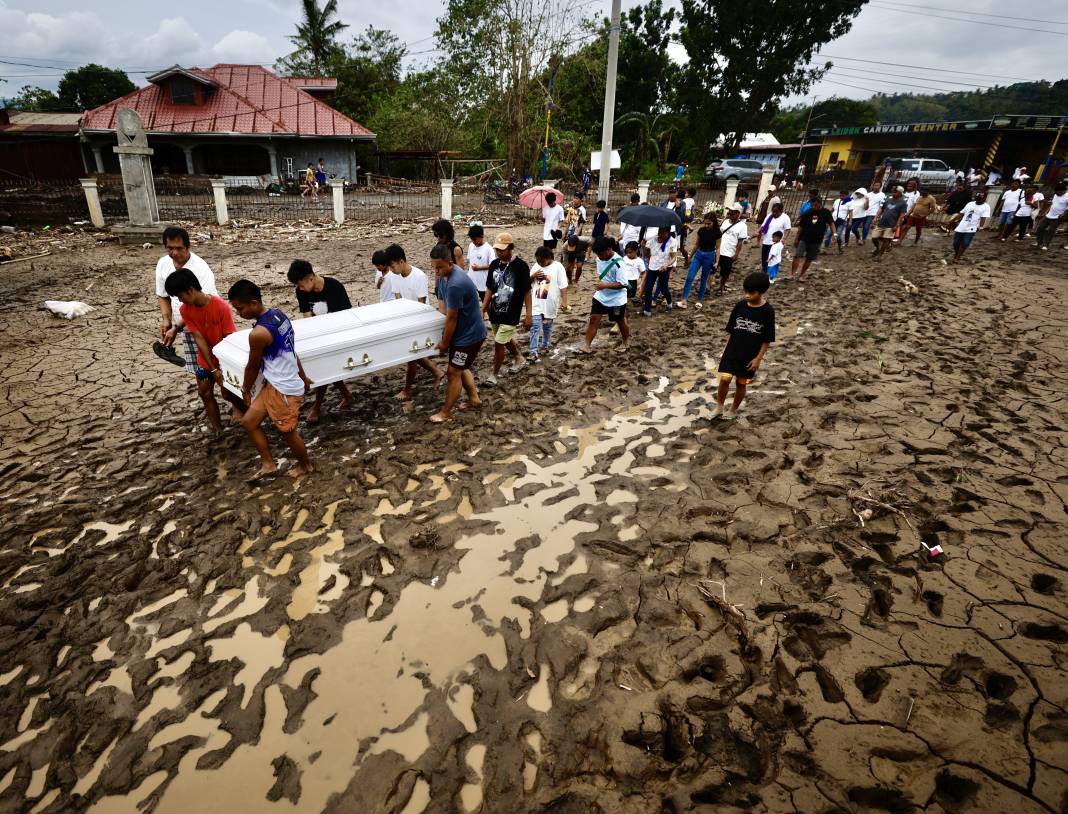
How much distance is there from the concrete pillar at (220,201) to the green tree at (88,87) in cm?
3799

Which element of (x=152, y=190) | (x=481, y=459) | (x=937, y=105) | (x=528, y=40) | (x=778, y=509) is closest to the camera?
(x=778, y=509)

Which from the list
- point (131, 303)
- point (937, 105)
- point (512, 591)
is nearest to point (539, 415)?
point (512, 591)

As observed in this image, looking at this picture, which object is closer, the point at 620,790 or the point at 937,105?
the point at 620,790

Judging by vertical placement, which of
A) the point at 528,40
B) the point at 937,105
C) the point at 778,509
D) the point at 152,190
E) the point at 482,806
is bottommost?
the point at 482,806

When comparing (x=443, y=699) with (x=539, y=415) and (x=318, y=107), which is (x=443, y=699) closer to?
(x=539, y=415)

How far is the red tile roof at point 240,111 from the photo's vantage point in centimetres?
1934

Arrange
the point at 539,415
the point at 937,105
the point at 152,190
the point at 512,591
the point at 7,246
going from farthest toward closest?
the point at 937,105
the point at 152,190
the point at 7,246
the point at 539,415
the point at 512,591

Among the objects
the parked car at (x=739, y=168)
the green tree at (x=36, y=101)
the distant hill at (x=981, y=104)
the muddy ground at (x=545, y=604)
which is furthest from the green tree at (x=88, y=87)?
the distant hill at (x=981, y=104)

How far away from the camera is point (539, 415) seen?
15.3 ft

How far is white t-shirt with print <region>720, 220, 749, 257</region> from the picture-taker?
7.64 meters

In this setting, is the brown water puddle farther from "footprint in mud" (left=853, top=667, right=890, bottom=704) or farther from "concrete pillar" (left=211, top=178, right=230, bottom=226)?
"concrete pillar" (left=211, top=178, right=230, bottom=226)

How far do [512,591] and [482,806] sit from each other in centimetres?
104

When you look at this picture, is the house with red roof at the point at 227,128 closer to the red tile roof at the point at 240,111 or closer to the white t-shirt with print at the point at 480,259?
the red tile roof at the point at 240,111

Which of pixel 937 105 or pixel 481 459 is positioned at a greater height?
pixel 937 105
